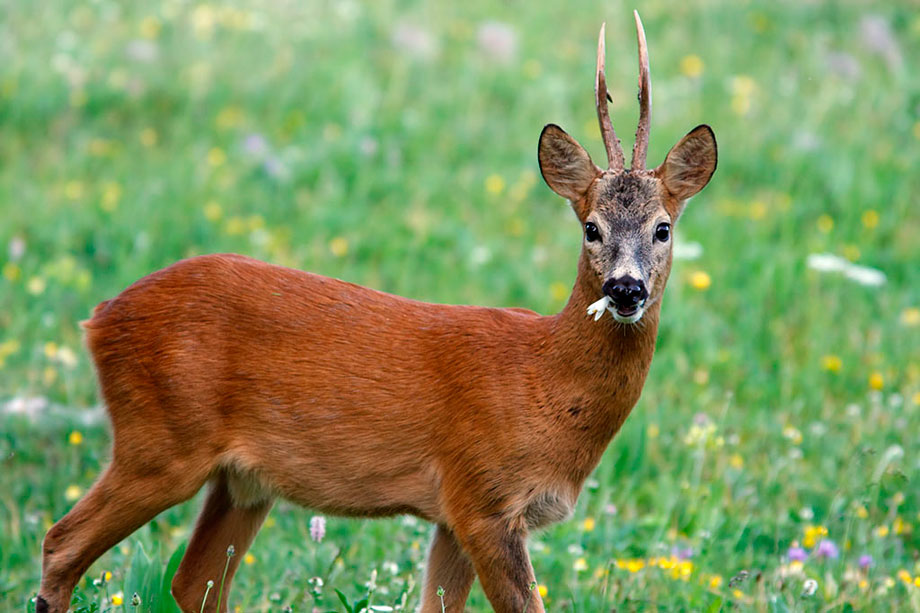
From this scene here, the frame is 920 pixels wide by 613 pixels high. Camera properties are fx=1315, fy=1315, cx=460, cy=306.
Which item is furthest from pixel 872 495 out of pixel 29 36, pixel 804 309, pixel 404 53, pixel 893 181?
pixel 29 36

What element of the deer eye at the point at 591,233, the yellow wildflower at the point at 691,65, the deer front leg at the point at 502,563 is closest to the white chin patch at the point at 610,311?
the deer eye at the point at 591,233

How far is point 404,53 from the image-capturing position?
36.3 ft

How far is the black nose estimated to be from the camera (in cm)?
386

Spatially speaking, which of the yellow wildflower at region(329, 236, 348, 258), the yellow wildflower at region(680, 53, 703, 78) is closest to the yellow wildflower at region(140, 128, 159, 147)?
the yellow wildflower at region(329, 236, 348, 258)

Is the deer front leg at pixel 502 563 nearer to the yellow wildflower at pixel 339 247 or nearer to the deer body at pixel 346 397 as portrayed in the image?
the deer body at pixel 346 397

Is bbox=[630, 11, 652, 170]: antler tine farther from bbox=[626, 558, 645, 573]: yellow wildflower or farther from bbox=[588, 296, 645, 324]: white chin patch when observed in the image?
bbox=[626, 558, 645, 573]: yellow wildflower

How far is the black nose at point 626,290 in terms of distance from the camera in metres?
3.86

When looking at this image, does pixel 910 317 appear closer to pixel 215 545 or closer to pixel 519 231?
pixel 519 231

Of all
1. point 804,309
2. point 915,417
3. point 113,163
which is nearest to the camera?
point 915,417

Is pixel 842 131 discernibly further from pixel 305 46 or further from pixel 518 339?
pixel 518 339

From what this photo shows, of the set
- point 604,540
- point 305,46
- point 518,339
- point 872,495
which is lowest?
point 604,540

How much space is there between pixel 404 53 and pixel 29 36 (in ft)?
10.2

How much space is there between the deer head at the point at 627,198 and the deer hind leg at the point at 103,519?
146 cm

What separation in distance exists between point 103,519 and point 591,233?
1.80 metres
